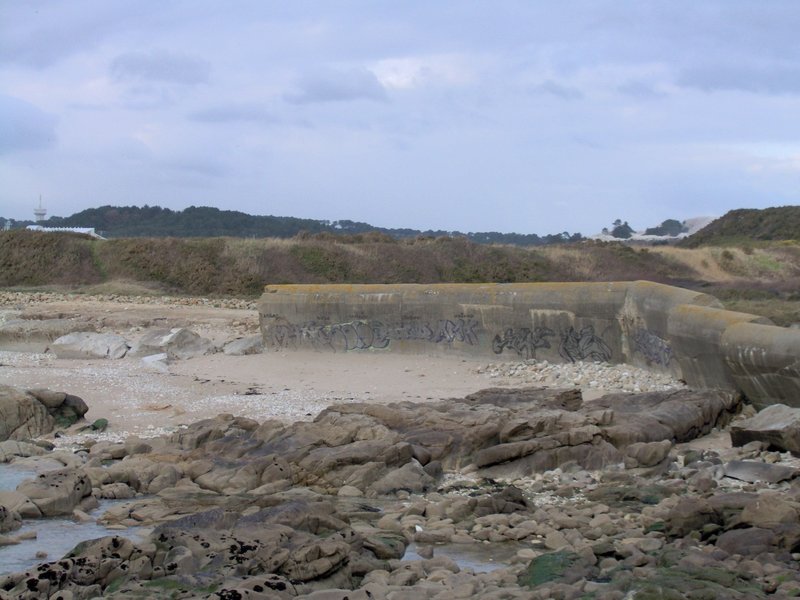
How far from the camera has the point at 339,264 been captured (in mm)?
37562

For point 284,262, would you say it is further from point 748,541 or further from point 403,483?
point 748,541

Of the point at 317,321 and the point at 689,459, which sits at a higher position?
the point at 317,321

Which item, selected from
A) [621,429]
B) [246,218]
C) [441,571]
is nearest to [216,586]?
[441,571]

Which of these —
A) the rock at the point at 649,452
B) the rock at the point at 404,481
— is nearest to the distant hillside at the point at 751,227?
the rock at the point at 649,452

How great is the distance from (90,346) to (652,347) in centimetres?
1080

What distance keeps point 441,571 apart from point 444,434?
402 cm

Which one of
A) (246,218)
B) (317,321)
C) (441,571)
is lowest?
(441,571)

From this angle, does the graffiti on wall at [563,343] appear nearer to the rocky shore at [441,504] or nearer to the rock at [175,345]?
the rocky shore at [441,504]

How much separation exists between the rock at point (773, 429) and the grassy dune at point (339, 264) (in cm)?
1799

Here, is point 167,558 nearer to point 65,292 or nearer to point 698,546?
point 698,546

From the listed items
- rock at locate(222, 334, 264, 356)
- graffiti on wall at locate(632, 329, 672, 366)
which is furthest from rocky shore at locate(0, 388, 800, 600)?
rock at locate(222, 334, 264, 356)

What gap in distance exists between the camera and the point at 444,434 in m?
12.2

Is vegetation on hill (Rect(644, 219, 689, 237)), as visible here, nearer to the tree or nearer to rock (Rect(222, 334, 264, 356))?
the tree

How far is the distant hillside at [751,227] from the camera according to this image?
5181 cm
